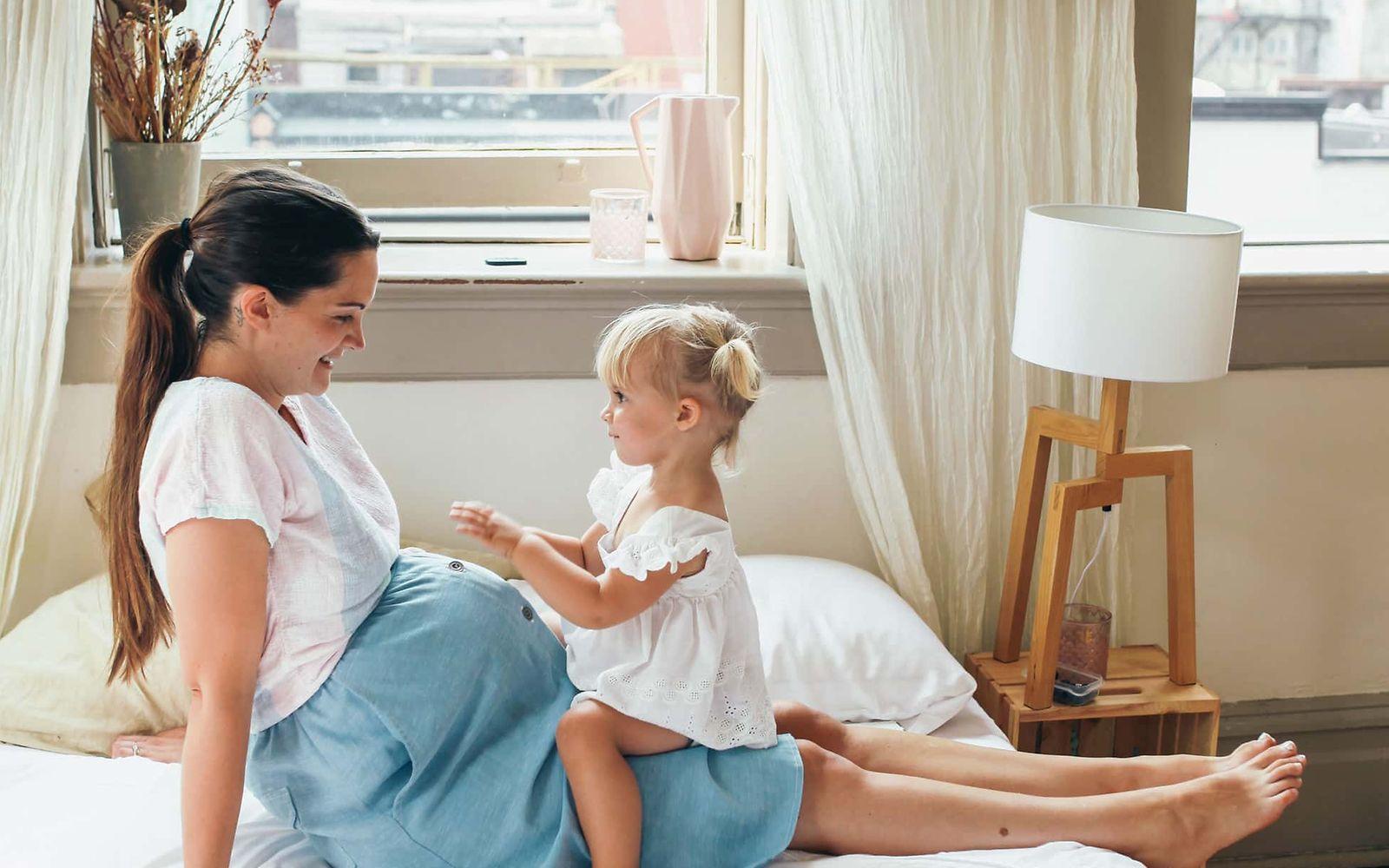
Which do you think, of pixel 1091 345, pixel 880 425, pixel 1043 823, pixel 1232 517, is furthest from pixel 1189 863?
pixel 1232 517

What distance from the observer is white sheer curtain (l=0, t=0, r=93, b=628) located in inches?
77.8

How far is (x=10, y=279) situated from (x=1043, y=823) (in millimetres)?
1658

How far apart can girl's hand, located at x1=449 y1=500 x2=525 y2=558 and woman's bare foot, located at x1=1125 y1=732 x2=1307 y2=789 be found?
880mm

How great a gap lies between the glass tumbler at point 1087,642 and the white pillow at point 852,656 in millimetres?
253

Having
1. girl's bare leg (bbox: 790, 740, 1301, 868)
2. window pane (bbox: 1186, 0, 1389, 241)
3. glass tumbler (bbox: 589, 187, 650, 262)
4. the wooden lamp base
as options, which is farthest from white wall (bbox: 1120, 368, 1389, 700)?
glass tumbler (bbox: 589, 187, 650, 262)

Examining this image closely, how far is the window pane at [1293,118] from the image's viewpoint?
2.59m

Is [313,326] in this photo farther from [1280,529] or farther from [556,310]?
[1280,529]

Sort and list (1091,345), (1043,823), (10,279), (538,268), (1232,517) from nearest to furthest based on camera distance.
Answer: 1. (1043,823)
2. (1091,345)
3. (10,279)
4. (538,268)
5. (1232,517)

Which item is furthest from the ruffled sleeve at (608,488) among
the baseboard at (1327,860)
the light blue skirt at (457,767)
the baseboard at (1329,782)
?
the baseboard at (1327,860)

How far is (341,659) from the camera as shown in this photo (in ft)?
4.62

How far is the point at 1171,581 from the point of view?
216 cm

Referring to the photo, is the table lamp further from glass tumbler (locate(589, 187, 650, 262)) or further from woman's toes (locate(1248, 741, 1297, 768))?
glass tumbler (locate(589, 187, 650, 262))

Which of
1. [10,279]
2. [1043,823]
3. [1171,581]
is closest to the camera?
[1043,823]

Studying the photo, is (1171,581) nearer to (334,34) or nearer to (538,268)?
(538,268)
